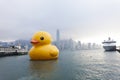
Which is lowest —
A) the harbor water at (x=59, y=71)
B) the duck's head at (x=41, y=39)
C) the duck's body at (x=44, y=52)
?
the harbor water at (x=59, y=71)

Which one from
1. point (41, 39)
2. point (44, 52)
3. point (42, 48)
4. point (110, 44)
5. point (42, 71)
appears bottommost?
point (42, 71)

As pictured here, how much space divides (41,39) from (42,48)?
1852mm

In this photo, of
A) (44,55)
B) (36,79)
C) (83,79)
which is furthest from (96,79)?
(44,55)

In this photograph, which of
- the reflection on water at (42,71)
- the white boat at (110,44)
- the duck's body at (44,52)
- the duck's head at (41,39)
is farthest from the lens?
the white boat at (110,44)

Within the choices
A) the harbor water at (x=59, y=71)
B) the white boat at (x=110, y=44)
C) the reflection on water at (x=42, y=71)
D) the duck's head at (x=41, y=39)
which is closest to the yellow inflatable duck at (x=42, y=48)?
the duck's head at (x=41, y=39)

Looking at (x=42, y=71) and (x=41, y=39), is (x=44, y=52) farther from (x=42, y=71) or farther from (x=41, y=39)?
(x=42, y=71)

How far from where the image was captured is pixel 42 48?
41031 millimetres

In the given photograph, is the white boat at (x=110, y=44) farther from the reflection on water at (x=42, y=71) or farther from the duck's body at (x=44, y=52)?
the reflection on water at (x=42, y=71)

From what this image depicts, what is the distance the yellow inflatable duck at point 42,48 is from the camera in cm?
4097

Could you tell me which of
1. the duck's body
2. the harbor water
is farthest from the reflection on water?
the duck's body

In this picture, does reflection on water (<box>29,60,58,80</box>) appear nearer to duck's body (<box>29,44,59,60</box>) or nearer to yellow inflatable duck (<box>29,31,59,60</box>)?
duck's body (<box>29,44,59,60</box>)

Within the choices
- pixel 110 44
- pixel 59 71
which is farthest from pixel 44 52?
pixel 110 44

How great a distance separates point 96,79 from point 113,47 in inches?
3722

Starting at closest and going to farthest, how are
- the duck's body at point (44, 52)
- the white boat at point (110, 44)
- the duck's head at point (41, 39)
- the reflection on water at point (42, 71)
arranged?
1. the reflection on water at point (42, 71)
2. the duck's body at point (44, 52)
3. the duck's head at point (41, 39)
4. the white boat at point (110, 44)
